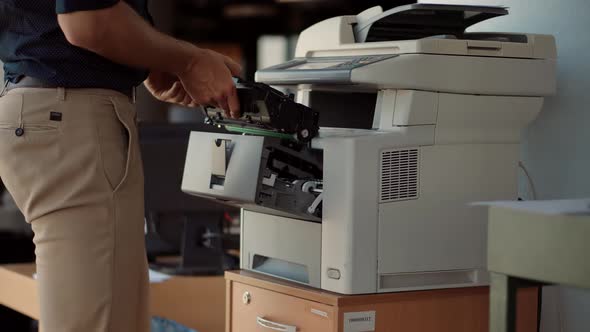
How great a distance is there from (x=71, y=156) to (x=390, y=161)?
739 mm

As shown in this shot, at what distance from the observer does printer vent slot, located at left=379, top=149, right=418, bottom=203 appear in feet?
7.22

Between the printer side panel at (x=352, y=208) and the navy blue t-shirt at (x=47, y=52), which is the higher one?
the navy blue t-shirt at (x=47, y=52)

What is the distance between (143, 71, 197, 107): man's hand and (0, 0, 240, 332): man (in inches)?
12.5

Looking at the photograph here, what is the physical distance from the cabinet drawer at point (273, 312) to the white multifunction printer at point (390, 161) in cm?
6

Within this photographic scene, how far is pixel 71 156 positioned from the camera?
197cm

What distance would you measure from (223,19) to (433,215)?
9.38m

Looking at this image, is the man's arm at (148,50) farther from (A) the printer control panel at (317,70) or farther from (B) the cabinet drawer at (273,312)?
(B) the cabinet drawer at (273,312)

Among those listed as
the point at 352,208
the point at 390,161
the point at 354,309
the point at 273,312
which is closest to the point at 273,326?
the point at 273,312

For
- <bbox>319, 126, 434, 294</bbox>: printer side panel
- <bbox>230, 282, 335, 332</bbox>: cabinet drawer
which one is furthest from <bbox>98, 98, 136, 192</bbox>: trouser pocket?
<bbox>230, 282, 335, 332</bbox>: cabinet drawer

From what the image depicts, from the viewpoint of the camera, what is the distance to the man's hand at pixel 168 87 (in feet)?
7.72

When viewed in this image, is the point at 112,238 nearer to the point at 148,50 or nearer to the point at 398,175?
the point at 148,50

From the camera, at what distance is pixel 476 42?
230 centimetres

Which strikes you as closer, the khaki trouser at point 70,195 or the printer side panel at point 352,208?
the khaki trouser at point 70,195

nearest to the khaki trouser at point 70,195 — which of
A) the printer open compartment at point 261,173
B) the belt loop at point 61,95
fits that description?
the belt loop at point 61,95
